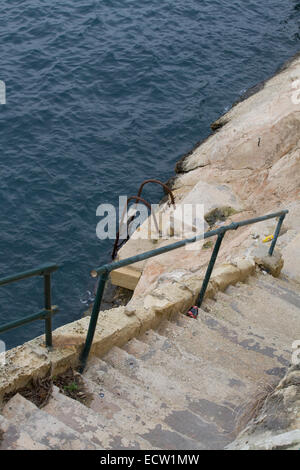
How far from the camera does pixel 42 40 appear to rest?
20.3 metres

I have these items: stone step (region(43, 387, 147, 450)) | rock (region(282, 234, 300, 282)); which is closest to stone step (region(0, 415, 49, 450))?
stone step (region(43, 387, 147, 450))

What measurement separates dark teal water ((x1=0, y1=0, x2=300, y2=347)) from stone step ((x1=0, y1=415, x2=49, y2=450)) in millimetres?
7325

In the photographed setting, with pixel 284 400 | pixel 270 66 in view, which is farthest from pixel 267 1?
pixel 284 400

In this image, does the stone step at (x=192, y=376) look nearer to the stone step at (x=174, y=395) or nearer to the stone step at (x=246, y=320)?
the stone step at (x=174, y=395)

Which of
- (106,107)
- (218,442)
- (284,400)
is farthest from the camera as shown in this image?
(106,107)

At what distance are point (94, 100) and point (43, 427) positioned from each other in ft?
50.4

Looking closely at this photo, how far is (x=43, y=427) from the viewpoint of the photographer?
3.69 meters

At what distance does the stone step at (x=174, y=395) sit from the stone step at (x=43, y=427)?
0.62 m

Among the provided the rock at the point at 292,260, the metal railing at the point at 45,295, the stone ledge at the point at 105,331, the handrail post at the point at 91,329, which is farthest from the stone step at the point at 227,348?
the rock at the point at 292,260

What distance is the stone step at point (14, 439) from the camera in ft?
11.4

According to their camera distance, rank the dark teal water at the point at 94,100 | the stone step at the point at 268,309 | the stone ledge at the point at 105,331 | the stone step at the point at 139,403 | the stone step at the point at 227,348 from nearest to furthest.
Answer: the stone step at the point at 139,403 → the stone ledge at the point at 105,331 → the stone step at the point at 227,348 → the stone step at the point at 268,309 → the dark teal water at the point at 94,100

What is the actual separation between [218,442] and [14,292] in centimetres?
839

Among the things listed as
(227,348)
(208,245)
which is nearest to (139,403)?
(227,348)

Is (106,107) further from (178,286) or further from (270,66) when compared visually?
(178,286)
